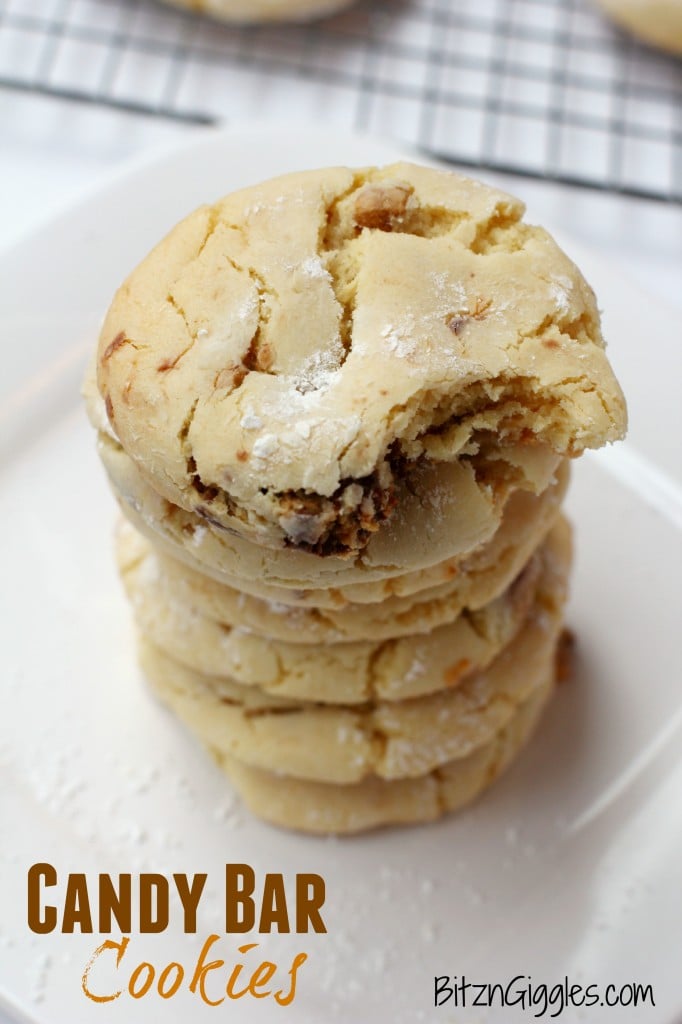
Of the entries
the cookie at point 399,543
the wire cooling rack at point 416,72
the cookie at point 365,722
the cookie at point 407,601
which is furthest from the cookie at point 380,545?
the wire cooling rack at point 416,72

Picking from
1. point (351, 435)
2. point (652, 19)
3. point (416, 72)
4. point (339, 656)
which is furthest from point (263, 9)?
point (351, 435)

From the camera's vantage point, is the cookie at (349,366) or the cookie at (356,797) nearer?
the cookie at (349,366)

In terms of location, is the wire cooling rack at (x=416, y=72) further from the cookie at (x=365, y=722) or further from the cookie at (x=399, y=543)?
the cookie at (x=399, y=543)

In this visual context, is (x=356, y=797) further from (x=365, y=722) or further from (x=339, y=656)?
(x=339, y=656)

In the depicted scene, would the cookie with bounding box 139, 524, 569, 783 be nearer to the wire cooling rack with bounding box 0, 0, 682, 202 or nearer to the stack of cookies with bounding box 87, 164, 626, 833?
the stack of cookies with bounding box 87, 164, 626, 833

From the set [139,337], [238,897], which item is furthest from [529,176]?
[238,897]

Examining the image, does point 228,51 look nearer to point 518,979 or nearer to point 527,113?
point 527,113
